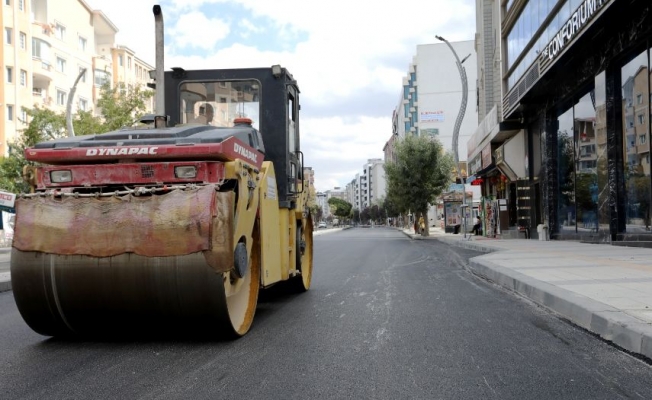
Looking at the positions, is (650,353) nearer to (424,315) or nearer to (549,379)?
(549,379)

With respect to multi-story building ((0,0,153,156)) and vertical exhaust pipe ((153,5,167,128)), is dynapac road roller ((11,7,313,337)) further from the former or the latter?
multi-story building ((0,0,153,156))

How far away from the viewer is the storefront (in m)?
13.8

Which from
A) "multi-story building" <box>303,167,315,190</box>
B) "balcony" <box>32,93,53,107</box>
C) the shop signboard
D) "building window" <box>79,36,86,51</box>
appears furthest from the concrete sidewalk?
"building window" <box>79,36,86,51</box>

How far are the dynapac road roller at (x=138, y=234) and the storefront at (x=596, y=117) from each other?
1061 cm

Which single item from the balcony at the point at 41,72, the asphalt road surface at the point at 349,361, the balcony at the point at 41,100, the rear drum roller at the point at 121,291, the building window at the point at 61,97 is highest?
the balcony at the point at 41,72

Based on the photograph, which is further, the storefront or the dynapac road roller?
the storefront

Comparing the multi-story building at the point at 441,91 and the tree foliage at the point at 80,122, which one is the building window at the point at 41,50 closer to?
the tree foliage at the point at 80,122

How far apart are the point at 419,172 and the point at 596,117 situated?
23.6m

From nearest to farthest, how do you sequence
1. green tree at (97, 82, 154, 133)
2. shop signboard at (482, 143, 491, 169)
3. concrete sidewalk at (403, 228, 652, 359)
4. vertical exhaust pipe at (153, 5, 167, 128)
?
1. concrete sidewalk at (403, 228, 652, 359)
2. vertical exhaust pipe at (153, 5, 167, 128)
3. green tree at (97, 82, 154, 133)
4. shop signboard at (482, 143, 491, 169)

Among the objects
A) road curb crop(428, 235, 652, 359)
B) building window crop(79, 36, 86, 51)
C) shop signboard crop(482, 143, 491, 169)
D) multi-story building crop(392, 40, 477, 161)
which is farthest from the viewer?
multi-story building crop(392, 40, 477, 161)

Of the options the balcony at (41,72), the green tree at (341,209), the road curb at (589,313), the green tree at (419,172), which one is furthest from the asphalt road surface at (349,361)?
the green tree at (341,209)

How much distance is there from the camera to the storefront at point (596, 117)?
1380 cm

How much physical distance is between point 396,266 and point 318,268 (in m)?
1.97

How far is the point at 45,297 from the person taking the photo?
479 cm
